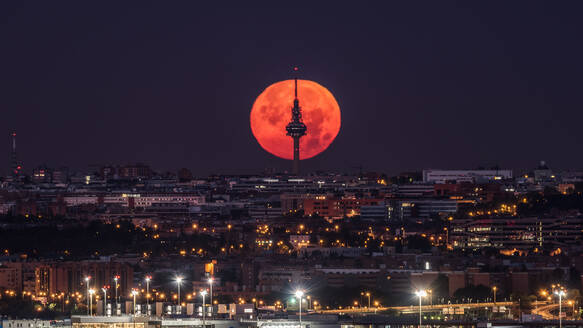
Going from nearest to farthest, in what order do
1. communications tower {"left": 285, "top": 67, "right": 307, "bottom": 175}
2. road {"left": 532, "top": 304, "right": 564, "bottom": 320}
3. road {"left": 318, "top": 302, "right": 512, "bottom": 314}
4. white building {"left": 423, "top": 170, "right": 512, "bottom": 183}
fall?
road {"left": 532, "top": 304, "right": 564, "bottom": 320} < road {"left": 318, "top": 302, "right": 512, "bottom": 314} < communications tower {"left": 285, "top": 67, "right": 307, "bottom": 175} < white building {"left": 423, "top": 170, "right": 512, "bottom": 183}

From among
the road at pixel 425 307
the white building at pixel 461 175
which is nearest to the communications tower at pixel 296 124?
the white building at pixel 461 175

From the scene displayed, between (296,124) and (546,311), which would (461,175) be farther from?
(546,311)

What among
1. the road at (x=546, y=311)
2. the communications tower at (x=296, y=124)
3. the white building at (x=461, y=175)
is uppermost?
the communications tower at (x=296, y=124)

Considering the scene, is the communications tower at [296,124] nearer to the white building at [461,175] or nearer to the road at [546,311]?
the white building at [461,175]

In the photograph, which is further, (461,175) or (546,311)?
(461,175)

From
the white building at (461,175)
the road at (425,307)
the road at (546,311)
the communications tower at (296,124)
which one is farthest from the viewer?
Answer: the white building at (461,175)

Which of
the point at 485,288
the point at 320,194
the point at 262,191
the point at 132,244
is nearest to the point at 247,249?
the point at 132,244

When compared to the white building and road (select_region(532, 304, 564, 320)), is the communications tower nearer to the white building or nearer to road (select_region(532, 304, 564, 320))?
the white building

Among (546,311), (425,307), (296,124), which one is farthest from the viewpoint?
(296,124)

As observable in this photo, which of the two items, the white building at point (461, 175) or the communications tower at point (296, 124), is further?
the white building at point (461, 175)

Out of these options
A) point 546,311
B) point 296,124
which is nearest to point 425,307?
point 546,311

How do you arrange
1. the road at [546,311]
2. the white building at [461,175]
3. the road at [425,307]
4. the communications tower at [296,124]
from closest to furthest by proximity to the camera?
the road at [546,311]
the road at [425,307]
the communications tower at [296,124]
the white building at [461,175]

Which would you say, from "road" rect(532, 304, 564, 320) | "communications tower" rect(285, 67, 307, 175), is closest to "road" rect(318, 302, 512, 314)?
"road" rect(532, 304, 564, 320)
